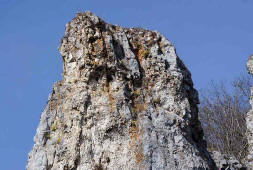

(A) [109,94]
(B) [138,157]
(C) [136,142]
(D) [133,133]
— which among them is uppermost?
(A) [109,94]

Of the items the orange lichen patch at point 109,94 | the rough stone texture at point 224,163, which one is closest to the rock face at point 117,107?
the orange lichen patch at point 109,94

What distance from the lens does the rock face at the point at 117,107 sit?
29.8ft

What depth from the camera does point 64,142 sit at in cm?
943

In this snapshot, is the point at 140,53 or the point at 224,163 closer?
the point at 140,53

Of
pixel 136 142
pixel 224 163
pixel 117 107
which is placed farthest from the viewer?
pixel 224 163

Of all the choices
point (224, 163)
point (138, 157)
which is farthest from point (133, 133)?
point (224, 163)

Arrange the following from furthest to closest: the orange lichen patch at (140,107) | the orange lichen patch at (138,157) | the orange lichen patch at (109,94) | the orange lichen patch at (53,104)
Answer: the orange lichen patch at (53,104), the orange lichen patch at (140,107), the orange lichen patch at (109,94), the orange lichen patch at (138,157)

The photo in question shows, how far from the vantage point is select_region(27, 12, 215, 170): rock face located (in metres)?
9.07

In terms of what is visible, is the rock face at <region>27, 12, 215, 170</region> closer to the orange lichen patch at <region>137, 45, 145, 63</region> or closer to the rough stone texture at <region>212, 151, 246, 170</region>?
the orange lichen patch at <region>137, 45, 145, 63</region>

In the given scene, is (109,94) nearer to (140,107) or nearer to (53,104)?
(140,107)

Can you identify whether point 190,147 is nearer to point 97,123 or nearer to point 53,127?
point 97,123

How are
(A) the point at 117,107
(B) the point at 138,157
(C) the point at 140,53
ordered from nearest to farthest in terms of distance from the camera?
(B) the point at 138,157
(A) the point at 117,107
(C) the point at 140,53

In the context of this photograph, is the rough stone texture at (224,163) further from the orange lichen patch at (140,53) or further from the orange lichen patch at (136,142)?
the orange lichen patch at (136,142)

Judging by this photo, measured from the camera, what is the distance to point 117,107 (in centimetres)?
935
